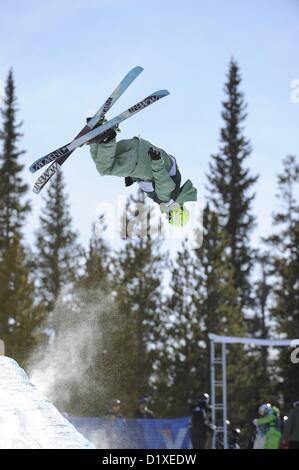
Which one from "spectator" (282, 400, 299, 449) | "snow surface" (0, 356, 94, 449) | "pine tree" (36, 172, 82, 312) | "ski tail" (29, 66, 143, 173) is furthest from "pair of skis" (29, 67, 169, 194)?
"pine tree" (36, 172, 82, 312)

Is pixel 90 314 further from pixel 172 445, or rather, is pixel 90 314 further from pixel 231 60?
pixel 231 60

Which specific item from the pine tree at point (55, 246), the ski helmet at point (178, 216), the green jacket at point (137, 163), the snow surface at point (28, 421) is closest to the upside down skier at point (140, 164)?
the green jacket at point (137, 163)

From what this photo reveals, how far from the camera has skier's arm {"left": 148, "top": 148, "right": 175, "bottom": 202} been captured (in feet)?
26.7

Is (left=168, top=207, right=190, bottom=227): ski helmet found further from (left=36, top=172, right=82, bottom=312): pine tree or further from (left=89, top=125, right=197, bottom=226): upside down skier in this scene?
(left=36, top=172, right=82, bottom=312): pine tree

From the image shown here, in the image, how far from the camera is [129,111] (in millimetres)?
8414

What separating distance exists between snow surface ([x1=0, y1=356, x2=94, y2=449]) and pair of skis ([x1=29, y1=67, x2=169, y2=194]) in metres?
2.38

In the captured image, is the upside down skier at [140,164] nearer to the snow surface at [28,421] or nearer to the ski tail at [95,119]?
the ski tail at [95,119]

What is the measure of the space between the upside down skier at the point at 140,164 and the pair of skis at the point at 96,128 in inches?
3.3

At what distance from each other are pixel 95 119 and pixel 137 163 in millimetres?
618

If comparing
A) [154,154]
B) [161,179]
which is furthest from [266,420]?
[154,154]

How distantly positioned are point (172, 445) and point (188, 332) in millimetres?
12165

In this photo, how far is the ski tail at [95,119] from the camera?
27.1ft

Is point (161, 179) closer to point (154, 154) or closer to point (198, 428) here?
point (154, 154)
